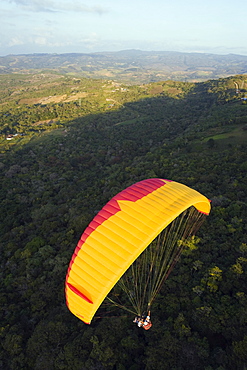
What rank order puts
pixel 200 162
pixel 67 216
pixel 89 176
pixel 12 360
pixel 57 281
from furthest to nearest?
pixel 89 176 → pixel 200 162 → pixel 67 216 → pixel 57 281 → pixel 12 360

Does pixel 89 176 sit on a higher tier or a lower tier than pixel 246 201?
lower

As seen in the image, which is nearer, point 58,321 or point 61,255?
point 58,321

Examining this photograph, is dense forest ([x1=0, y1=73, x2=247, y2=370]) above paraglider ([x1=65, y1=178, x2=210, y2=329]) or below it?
below

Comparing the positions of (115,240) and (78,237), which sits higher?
(115,240)

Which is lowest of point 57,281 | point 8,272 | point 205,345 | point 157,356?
point 8,272

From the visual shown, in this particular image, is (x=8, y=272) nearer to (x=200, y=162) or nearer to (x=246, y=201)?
(x=246, y=201)

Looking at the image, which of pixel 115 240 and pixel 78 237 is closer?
pixel 115 240

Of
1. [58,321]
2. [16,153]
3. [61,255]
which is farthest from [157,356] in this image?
[16,153]

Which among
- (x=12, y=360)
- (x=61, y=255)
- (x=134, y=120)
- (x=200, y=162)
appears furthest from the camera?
(x=134, y=120)
